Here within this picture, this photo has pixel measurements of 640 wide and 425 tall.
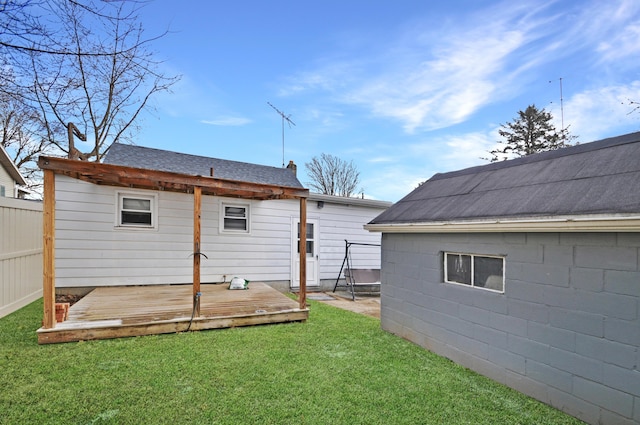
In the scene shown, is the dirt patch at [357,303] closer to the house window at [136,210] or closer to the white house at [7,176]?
the house window at [136,210]

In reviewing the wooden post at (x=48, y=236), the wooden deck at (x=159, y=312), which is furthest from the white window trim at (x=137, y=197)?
the wooden post at (x=48, y=236)

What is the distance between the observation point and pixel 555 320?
2.77 m

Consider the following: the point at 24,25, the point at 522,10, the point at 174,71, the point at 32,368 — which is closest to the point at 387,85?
the point at 522,10

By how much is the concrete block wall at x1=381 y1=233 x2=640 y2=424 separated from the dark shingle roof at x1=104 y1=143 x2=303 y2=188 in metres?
5.80

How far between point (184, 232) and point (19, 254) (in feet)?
9.66

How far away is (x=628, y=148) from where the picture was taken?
300cm

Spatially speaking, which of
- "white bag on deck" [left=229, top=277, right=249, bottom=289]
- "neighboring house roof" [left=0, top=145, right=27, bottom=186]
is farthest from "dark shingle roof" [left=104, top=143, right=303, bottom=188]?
"neighboring house roof" [left=0, top=145, right=27, bottom=186]

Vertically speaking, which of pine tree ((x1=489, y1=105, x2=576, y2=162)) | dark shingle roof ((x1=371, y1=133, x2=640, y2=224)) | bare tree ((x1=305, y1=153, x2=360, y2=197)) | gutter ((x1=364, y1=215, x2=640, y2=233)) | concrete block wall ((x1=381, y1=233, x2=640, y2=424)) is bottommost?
concrete block wall ((x1=381, y1=233, x2=640, y2=424))

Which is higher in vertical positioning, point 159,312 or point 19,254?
point 19,254

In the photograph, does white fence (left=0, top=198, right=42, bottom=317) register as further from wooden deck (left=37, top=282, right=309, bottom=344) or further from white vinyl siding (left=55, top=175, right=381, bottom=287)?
wooden deck (left=37, top=282, right=309, bottom=344)

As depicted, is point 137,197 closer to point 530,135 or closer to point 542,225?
point 542,225

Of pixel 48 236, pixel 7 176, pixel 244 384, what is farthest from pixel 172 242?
pixel 7 176

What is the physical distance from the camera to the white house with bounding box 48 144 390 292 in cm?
681

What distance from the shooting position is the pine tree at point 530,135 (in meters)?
21.9
